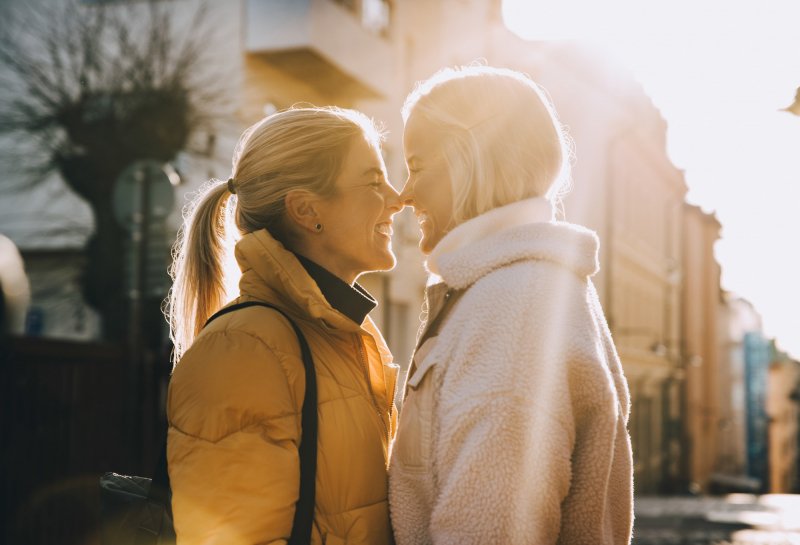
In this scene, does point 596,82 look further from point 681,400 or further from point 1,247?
point 1,247

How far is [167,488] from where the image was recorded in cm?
253

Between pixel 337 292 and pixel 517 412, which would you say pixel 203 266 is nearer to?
pixel 337 292

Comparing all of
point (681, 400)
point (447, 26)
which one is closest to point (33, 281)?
point (447, 26)

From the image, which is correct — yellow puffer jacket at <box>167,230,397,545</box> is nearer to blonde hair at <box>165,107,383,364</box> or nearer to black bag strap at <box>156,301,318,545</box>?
black bag strap at <box>156,301,318,545</box>

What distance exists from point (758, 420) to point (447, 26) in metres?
49.9

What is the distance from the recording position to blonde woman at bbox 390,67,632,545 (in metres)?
2.12

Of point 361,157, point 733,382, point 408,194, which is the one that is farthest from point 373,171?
point 733,382

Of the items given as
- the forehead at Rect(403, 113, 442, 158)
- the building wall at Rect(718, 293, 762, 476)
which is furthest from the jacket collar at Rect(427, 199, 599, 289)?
the building wall at Rect(718, 293, 762, 476)

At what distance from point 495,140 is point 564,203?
24.7 meters

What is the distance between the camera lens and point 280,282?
8.93ft

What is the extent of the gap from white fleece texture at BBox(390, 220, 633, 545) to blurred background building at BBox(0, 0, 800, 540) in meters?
3.18

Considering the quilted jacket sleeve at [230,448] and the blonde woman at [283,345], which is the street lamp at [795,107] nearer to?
the blonde woman at [283,345]

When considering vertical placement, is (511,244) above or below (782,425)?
above

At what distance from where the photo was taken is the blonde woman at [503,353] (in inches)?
83.6
